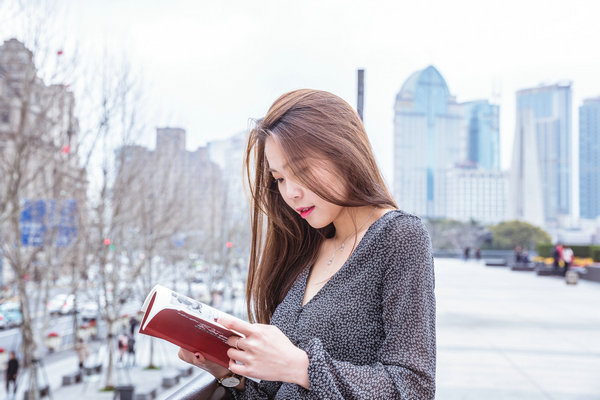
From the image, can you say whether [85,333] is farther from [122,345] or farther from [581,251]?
[581,251]

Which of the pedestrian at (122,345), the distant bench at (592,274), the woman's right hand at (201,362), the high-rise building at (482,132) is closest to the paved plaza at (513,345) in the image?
the woman's right hand at (201,362)

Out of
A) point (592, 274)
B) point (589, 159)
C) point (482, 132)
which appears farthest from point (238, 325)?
point (589, 159)

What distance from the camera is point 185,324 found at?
2.88 feet

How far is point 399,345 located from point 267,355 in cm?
22

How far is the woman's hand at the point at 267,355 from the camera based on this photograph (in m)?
0.81

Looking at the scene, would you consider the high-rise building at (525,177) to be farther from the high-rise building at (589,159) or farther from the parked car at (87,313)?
the parked car at (87,313)

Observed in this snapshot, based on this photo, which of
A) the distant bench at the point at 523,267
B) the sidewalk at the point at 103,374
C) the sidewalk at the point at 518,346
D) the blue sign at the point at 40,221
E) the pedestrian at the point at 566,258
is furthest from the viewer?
the distant bench at the point at 523,267

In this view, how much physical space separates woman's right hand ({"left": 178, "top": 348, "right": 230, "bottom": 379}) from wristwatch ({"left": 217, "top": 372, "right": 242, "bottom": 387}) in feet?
0.04

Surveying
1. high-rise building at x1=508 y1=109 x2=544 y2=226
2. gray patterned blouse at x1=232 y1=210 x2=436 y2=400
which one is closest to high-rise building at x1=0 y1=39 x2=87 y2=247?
gray patterned blouse at x1=232 y1=210 x2=436 y2=400

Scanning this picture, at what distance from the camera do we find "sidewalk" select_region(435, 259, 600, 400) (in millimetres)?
3645

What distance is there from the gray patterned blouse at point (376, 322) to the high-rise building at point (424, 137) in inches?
498

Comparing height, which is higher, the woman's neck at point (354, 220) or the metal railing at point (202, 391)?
the woman's neck at point (354, 220)

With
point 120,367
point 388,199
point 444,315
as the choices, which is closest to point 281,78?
point 388,199

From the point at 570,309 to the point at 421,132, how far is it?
11.3 meters
